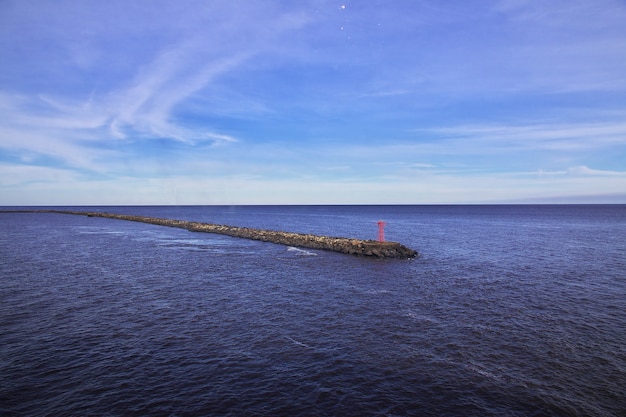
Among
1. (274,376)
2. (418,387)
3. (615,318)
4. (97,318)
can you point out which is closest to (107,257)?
(97,318)

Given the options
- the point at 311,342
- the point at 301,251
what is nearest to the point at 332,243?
the point at 301,251

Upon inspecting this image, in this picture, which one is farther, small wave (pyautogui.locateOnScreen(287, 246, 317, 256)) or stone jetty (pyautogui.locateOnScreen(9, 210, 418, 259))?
small wave (pyautogui.locateOnScreen(287, 246, 317, 256))

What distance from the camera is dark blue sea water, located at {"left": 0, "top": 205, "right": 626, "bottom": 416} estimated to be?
617 inches

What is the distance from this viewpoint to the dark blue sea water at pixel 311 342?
51.4 feet

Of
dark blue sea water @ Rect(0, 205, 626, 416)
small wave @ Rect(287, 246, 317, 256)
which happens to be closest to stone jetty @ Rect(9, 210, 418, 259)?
small wave @ Rect(287, 246, 317, 256)

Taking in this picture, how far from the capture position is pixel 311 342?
72.4ft

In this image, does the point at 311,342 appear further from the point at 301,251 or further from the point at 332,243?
the point at 332,243

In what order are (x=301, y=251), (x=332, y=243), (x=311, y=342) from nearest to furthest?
(x=311, y=342)
(x=301, y=251)
(x=332, y=243)

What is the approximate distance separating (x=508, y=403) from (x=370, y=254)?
4048 cm

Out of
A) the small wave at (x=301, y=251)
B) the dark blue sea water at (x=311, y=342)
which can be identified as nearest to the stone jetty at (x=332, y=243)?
the small wave at (x=301, y=251)

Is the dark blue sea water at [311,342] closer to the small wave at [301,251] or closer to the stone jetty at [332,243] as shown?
the stone jetty at [332,243]

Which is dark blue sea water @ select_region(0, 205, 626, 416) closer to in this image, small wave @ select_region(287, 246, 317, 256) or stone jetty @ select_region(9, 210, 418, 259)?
stone jetty @ select_region(9, 210, 418, 259)

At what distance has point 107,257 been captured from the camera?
175 feet

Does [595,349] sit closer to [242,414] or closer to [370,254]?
[242,414]
